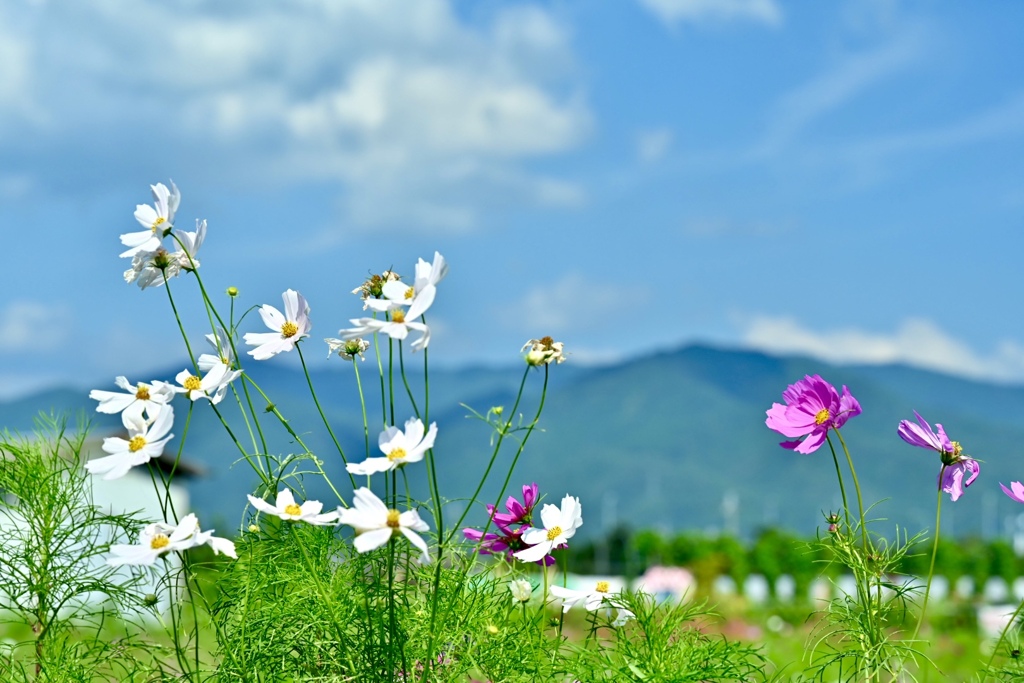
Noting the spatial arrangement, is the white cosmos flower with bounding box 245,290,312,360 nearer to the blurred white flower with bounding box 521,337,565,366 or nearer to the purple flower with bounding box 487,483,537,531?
the blurred white flower with bounding box 521,337,565,366

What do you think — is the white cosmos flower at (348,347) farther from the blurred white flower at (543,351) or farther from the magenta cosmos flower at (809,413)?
the magenta cosmos flower at (809,413)

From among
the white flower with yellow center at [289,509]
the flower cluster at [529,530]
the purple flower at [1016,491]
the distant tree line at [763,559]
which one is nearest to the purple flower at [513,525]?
the flower cluster at [529,530]

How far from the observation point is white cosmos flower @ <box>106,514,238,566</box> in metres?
1.33

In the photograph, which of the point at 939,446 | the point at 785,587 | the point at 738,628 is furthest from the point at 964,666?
the point at 785,587

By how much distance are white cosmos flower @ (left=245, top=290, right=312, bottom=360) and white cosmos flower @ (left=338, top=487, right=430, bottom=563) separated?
1.22 feet

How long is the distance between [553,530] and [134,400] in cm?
62

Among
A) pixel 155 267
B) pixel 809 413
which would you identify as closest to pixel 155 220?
pixel 155 267

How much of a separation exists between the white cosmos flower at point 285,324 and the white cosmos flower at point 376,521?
1.22ft

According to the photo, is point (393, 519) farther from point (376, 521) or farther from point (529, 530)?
point (529, 530)

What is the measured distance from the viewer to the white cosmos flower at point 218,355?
1.58 metres

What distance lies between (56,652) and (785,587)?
81.9ft

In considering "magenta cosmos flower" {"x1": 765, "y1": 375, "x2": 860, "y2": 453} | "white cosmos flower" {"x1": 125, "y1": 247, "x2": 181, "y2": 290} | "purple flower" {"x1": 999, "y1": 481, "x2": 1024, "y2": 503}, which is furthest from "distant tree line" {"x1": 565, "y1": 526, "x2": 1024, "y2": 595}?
"white cosmos flower" {"x1": 125, "y1": 247, "x2": 181, "y2": 290}

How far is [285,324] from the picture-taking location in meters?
1.60

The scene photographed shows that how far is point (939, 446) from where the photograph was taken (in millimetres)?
1713
